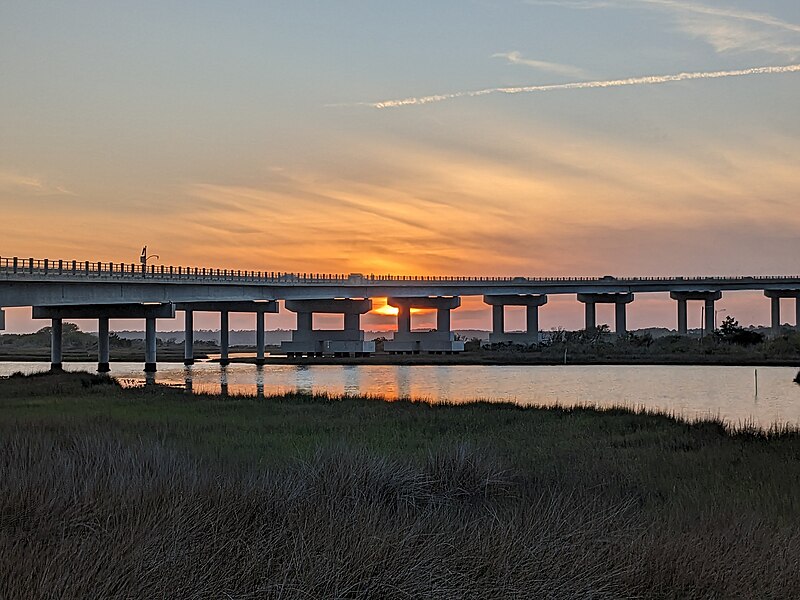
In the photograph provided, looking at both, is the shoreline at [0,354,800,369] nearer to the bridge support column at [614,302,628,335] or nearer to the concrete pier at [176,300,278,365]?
the concrete pier at [176,300,278,365]

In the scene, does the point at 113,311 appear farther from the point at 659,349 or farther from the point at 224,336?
the point at 659,349

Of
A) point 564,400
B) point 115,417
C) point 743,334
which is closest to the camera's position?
point 115,417

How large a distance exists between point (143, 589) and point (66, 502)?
12.2ft

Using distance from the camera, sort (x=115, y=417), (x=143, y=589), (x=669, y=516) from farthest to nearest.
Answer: (x=115, y=417) < (x=669, y=516) < (x=143, y=589)

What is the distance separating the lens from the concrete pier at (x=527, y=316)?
426ft

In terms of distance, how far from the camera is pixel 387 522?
12008 mm

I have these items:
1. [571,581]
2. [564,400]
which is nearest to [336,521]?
[571,581]

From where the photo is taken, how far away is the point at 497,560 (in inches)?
413

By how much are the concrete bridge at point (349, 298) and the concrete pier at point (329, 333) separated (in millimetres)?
135

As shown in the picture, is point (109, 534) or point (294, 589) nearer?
point (294, 589)

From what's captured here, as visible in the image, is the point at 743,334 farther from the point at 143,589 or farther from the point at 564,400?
the point at 143,589

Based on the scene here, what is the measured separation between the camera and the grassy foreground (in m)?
9.70

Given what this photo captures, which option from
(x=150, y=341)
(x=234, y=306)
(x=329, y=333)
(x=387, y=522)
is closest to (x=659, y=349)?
(x=329, y=333)

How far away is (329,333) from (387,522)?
116 metres
